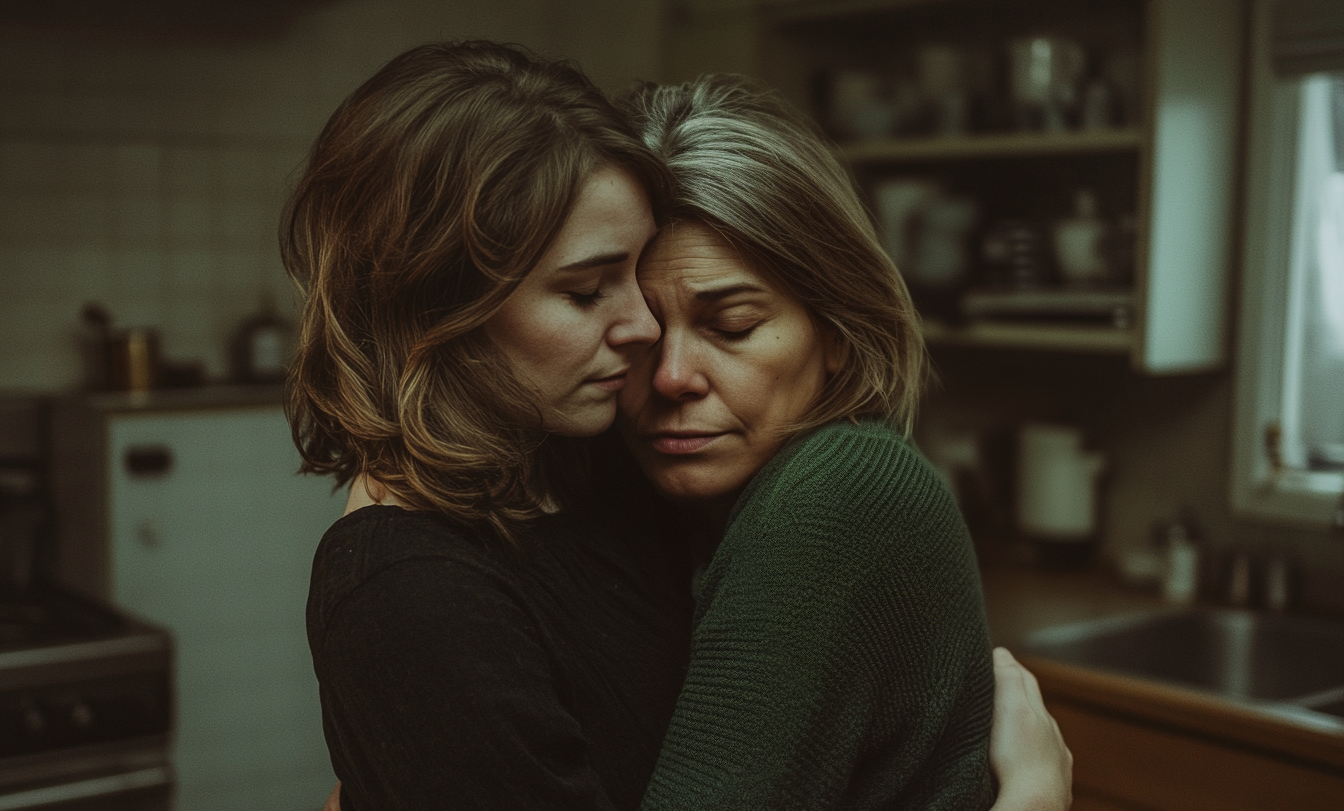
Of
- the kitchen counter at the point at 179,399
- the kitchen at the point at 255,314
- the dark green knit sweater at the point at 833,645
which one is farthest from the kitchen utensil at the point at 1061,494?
the dark green knit sweater at the point at 833,645

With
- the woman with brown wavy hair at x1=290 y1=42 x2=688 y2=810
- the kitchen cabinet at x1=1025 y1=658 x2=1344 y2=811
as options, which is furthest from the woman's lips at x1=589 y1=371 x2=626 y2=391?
the kitchen cabinet at x1=1025 y1=658 x2=1344 y2=811

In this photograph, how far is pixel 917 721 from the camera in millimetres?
897

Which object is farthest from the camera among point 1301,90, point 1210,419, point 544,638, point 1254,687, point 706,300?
point 1210,419

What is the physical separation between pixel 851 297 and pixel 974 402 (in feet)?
6.62

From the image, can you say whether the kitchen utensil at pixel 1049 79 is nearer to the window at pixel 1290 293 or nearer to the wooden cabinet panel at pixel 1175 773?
the window at pixel 1290 293

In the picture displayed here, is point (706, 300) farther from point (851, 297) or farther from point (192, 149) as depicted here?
point (192, 149)

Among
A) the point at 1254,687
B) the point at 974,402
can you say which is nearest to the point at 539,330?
the point at 1254,687

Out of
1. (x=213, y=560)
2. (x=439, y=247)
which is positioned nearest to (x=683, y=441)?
(x=439, y=247)

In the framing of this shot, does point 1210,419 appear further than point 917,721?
Yes

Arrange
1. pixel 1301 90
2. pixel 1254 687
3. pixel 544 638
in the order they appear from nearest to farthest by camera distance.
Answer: pixel 544 638
pixel 1254 687
pixel 1301 90

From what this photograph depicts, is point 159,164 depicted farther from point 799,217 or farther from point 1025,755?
point 1025,755

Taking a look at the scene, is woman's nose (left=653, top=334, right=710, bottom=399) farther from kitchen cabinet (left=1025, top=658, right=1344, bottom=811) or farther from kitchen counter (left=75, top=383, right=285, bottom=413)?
kitchen counter (left=75, top=383, right=285, bottom=413)

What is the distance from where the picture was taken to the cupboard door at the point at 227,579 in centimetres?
263

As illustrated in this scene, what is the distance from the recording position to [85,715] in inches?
81.4
